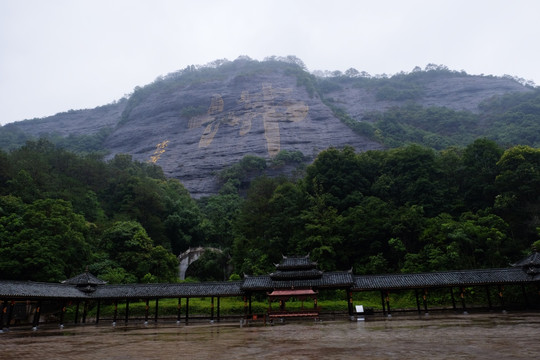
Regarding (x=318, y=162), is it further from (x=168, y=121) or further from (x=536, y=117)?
(x=168, y=121)

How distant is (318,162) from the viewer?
51.7 meters

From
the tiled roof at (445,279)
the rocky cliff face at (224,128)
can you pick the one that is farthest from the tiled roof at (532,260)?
the rocky cliff face at (224,128)

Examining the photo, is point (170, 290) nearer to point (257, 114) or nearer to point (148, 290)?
point (148, 290)

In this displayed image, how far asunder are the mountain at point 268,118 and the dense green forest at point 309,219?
2736 cm

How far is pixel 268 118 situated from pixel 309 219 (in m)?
62.1

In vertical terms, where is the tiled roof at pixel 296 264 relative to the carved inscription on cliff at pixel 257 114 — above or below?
below

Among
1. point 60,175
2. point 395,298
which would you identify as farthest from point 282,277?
point 60,175

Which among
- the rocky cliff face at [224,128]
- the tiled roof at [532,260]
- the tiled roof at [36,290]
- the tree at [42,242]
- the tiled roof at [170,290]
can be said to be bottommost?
the tiled roof at [170,290]

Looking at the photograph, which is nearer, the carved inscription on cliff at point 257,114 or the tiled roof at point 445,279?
the tiled roof at point 445,279

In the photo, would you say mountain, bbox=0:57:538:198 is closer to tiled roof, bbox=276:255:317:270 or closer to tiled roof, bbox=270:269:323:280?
tiled roof, bbox=276:255:317:270

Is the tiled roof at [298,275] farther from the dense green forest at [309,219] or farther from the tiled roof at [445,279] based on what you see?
the dense green forest at [309,219]

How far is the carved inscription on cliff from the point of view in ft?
323

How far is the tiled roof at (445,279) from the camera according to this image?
27.3 metres

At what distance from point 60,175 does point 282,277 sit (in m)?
41.3
